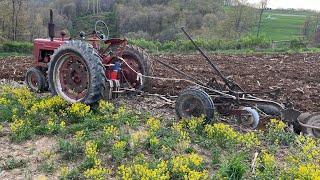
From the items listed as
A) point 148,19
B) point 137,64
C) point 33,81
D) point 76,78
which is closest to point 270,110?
point 137,64

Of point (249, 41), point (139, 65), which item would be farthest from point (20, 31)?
point (139, 65)

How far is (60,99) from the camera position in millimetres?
6129

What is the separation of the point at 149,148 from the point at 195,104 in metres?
1.27

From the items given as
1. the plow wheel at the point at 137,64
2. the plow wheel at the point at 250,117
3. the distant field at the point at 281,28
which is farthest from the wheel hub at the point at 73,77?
the distant field at the point at 281,28

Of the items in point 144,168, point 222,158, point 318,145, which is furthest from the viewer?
point 318,145

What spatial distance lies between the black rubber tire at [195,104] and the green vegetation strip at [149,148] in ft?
0.55

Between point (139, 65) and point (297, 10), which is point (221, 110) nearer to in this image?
point (139, 65)

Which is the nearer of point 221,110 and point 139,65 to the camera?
point 221,110

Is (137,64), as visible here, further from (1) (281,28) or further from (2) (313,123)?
(1) (281,28)

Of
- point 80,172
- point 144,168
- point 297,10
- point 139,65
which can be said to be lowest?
point 80,172

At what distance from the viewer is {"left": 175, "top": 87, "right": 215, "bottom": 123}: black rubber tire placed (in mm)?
5281

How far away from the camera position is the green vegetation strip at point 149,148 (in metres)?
3.82

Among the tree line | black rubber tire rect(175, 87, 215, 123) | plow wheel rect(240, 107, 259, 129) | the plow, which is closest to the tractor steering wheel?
the plow

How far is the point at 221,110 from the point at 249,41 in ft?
81.2
